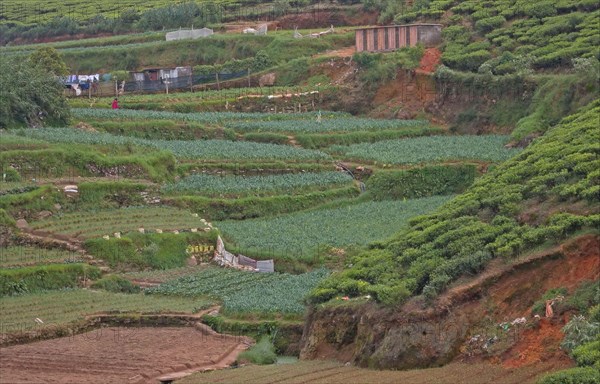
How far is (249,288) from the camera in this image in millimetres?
50531

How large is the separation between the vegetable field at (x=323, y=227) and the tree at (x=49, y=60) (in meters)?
23.6

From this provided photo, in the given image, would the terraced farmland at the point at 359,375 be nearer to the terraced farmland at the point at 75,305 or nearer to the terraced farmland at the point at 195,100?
the terraced farmland at the point at 75,305

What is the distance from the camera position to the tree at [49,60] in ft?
265

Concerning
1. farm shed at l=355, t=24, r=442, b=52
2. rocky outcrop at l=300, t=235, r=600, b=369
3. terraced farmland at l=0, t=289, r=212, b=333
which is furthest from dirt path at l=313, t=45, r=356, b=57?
rocky outcrop at l=300, t=235, r=600, b=369

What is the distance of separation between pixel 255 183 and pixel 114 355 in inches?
912

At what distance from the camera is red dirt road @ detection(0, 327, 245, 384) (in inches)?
1512

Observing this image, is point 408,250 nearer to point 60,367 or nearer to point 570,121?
point 60,367

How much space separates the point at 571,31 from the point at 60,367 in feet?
140

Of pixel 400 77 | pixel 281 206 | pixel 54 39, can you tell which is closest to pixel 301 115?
pixel 400 77

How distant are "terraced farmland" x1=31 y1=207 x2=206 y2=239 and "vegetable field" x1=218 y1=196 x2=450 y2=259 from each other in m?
1.58

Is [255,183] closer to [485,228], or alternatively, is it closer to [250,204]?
[250,204]

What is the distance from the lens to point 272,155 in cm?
6656

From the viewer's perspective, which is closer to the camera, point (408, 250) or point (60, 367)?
point (60, 367)

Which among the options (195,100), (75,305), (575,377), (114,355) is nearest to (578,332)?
(575,377)
